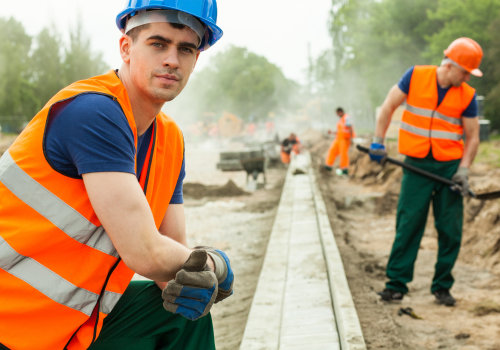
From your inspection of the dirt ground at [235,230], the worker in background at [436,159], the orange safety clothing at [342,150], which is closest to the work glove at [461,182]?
the worker in background at [436,159]

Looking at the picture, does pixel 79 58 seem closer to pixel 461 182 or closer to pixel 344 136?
pixel 344 136

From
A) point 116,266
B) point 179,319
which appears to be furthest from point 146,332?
point 116,266

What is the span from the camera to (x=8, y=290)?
1700 millimetres

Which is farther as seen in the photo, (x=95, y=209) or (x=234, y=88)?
(x=234, y=88)

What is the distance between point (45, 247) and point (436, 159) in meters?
3.96

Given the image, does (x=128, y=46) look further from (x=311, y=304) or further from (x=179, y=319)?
(x=311, y=304)

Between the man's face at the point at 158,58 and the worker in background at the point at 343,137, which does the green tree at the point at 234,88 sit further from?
the man's face at the point at 158,58

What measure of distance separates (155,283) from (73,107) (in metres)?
0.86

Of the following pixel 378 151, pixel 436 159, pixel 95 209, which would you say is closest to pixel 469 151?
pixel 436 159

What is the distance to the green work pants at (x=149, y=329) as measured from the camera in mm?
2049

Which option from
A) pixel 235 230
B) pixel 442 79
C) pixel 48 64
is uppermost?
pixel 48 64

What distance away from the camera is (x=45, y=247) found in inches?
67.1

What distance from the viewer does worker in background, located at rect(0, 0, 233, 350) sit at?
1.68 m

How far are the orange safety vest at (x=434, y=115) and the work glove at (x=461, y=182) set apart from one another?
17 cm
